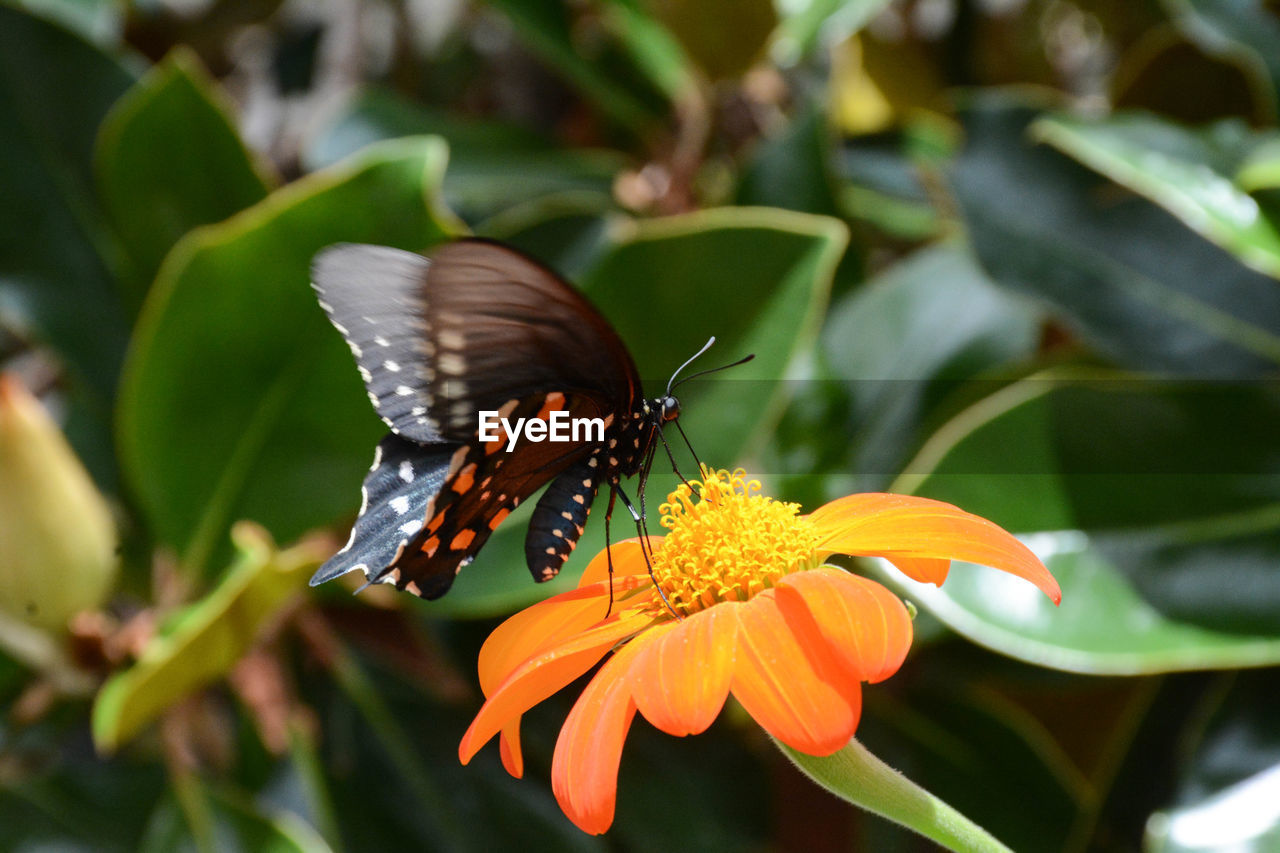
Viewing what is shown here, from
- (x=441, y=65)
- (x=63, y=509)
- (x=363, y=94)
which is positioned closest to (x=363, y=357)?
(x=63, y=509)

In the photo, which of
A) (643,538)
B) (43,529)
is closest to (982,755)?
(643,538)

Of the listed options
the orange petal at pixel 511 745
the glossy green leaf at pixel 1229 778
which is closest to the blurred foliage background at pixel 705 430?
the glossy green leaf at pixel 1229 778

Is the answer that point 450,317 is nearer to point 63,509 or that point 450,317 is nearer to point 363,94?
point 63,509

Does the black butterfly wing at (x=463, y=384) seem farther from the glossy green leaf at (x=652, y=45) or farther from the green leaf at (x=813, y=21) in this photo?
the glossy green leaf at (x=652, y=45)

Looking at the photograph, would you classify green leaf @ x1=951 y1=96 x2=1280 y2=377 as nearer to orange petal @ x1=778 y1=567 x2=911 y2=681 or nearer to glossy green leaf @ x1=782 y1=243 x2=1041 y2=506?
glossy green leaf @ x1=782 y1=243 x2=1041 y2=506

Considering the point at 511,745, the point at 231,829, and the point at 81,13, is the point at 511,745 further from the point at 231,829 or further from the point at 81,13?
the point at 81,13

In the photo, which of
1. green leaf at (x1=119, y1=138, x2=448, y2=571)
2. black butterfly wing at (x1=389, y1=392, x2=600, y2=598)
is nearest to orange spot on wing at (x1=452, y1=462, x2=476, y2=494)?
black butterfly wing at (x1=389, y1=392, x2=600, y2=598)
